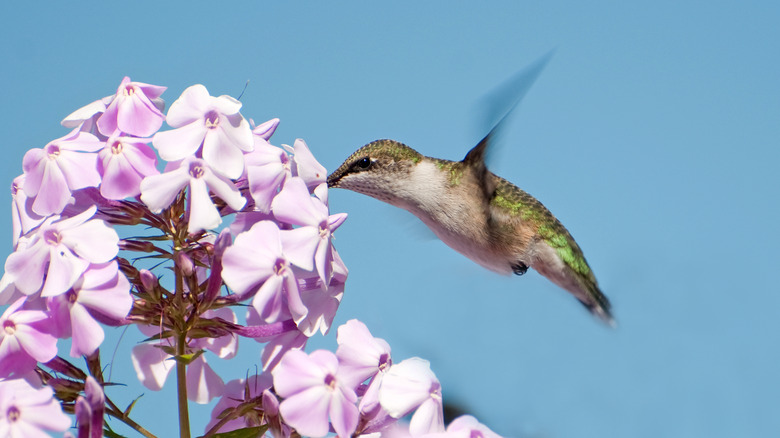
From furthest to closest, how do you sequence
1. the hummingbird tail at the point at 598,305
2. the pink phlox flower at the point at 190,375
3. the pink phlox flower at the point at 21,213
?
1. the hummingbird tail at the point at 598,305
2. the pink phlox flower at the point at 190,375
3. the pink phlox flower at the point at 21,213

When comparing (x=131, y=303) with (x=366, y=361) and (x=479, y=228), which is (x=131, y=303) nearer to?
(x=366, y=361)

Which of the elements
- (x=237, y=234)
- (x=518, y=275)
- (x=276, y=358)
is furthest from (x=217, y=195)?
(x=518, y=275)

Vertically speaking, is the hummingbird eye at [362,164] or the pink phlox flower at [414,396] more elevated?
the hummingbird eye at [362,164]

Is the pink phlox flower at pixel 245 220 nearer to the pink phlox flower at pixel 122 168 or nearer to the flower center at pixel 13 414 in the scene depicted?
the pink phlox flower at pixel 122 168

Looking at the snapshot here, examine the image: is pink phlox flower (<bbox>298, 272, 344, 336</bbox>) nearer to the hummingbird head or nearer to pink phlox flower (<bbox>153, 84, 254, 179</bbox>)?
pink phlox flower (<bbox>153, 84, 254, 179</bbox>)

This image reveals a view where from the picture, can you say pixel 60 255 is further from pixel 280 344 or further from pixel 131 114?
pixel 280 344

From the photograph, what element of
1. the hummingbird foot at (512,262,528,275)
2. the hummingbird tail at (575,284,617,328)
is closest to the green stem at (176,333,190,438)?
the hummingbird foot at (512,262,528,275)

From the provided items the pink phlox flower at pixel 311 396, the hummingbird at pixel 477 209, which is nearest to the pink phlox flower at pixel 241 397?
the pink phlox flower at pixel 311 396
